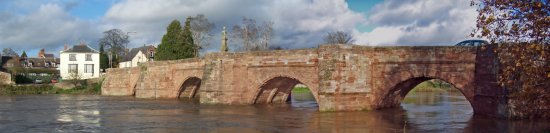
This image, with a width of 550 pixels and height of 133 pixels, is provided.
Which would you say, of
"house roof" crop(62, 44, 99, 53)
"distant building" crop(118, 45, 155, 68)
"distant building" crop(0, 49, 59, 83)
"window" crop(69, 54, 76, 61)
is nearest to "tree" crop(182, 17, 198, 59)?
"distant building" crop(0, 49, 59, 83)

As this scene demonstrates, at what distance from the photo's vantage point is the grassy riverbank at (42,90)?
5414 centimetres

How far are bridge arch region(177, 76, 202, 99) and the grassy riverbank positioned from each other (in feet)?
58.4

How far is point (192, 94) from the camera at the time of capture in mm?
41719

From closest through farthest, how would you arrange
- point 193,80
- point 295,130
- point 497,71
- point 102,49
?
point 295,130 < point 497,71 < point 193,80 < point 102,49

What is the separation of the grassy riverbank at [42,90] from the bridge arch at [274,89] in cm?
2922

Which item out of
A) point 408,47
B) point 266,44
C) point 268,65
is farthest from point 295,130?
point 266,44

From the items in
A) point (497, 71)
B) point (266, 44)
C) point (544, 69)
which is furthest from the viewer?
point (266, 44)

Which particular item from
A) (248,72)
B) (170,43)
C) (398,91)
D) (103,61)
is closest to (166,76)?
(248,72)

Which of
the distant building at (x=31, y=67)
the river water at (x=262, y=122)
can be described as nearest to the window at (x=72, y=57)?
the distant building at (x=31, y=67)

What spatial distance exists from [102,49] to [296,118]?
72030 mm

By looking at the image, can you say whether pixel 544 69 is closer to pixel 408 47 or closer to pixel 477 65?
pixel 477 65

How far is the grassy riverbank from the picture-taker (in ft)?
178

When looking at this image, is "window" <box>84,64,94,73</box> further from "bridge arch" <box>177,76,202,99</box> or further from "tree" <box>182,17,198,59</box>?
"bridge arch" <box>177,76,202,99</box>

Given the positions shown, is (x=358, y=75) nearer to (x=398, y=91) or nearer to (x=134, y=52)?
(x=398, y=91)
